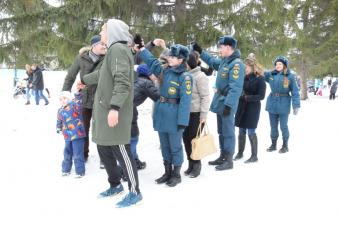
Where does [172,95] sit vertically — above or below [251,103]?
above

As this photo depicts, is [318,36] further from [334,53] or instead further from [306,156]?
[306,156]

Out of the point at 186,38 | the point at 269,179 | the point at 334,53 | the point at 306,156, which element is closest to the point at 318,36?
the point at 334,53

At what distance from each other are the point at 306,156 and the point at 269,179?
66.1 inches

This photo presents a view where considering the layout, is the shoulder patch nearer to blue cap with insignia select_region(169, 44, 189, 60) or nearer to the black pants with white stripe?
blue cap with insignia select_region(169, 44, 189, 60)

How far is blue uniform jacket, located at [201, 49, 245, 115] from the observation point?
5.21m

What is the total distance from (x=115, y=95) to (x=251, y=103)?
299 cm

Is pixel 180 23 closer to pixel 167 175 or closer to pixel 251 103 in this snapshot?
pixel 251 103

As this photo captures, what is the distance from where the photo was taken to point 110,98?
12.3 feet

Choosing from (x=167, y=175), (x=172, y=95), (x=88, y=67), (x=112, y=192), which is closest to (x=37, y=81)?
(x=88, y=67)

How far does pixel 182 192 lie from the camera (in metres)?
4.49

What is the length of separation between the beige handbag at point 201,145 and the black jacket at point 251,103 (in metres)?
1.08

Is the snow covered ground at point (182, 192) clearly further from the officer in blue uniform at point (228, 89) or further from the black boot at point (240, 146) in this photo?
the officer in blue uniform at point (228, 89)

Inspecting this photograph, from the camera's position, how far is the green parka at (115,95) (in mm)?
3631

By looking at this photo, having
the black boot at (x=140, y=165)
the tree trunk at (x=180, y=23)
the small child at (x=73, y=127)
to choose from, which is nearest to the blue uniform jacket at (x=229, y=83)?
the black boot at (x=140, y=165)
